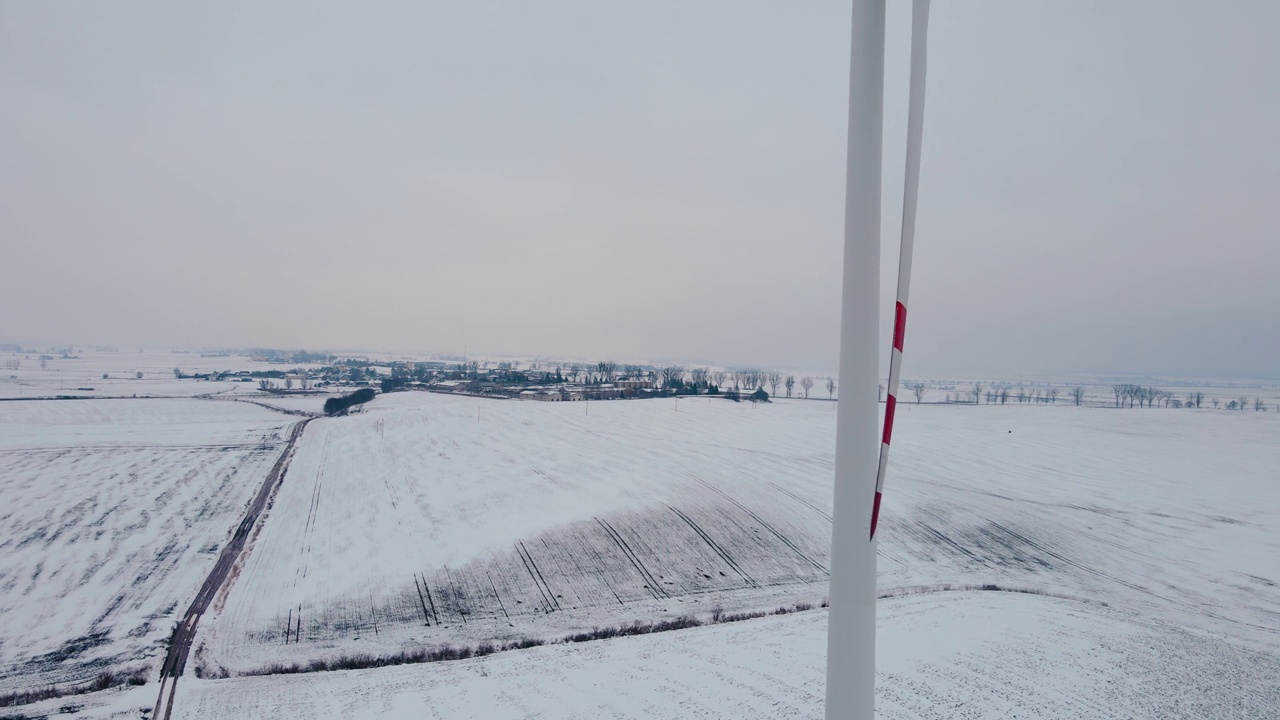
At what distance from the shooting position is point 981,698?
602 inches

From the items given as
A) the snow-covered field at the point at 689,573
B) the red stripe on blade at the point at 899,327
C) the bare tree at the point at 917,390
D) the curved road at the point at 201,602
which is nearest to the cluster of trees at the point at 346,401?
the snow-covered field at the point at 689,573

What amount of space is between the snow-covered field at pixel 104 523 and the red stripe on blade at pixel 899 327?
27020 millimetres

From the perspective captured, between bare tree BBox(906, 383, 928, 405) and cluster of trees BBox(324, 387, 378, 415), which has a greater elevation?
bare tree BBox(906, 383, 928, 405)

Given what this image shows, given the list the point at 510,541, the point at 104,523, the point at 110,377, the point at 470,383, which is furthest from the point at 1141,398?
the point at 110,377

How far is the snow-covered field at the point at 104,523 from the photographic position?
21.6m

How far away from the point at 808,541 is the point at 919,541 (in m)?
7.15

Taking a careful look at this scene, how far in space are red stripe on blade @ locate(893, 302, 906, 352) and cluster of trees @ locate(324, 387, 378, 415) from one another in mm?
84952

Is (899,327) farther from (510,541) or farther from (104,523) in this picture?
(104,523)

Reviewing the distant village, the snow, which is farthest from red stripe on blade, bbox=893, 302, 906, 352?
the distant village

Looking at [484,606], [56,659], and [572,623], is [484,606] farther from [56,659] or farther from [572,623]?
[56,659]

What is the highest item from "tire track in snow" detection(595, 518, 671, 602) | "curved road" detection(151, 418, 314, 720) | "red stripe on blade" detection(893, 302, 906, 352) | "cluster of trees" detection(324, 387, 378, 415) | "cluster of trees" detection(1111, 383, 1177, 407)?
"red stripe on blade" detection(893, 302, 906, 352)

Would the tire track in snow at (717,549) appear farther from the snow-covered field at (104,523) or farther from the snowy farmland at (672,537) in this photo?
the snow-covered field at (104,523)

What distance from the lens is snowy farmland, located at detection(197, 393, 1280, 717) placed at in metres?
24.4

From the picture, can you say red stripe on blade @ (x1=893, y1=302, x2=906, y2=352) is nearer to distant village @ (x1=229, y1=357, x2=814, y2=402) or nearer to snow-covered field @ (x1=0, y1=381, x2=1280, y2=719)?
snow-covered field @ (x1=0, y1=381, x2=1280, y2=719)
